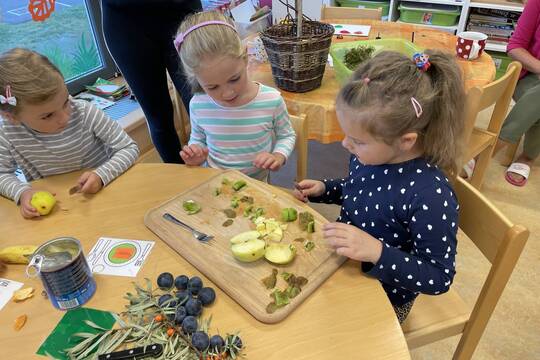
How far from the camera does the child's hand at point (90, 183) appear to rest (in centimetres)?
109

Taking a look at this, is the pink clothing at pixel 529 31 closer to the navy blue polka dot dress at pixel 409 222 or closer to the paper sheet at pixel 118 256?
the navy blue polka dot dress at pixel 409 222

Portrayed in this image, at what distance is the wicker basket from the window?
4.43 feet

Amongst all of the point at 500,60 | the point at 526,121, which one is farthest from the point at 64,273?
the point at 500,60

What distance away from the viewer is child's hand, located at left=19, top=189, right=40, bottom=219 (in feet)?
3.36

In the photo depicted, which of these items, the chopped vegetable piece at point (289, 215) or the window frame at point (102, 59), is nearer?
the chopped vegetable piece at point (289, 215)

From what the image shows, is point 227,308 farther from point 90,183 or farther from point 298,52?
point 298,52

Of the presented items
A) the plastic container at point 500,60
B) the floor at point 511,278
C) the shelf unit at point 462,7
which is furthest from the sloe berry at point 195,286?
the plastic container at point 500,60

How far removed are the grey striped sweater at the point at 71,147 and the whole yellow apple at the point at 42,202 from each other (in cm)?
17

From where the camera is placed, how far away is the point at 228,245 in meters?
0.90

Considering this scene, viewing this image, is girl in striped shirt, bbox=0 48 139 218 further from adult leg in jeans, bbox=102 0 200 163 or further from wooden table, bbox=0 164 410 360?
adult leg in jeans, bbox=102 0 200 163

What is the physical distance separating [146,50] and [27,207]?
3.08 feet

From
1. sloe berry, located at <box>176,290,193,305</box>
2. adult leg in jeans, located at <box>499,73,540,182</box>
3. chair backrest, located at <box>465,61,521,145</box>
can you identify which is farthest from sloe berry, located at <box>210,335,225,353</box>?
adult leg in jeans, located at <box>499,73,540,182</box>

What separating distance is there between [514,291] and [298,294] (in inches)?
53.7

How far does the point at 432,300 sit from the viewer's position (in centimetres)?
109
